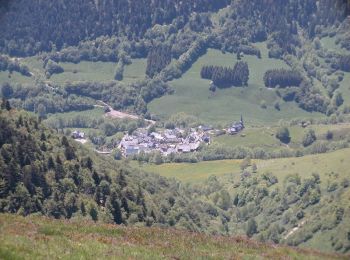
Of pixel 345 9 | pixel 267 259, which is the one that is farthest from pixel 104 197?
pixel 267 259

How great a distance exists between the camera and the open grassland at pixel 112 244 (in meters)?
28.8

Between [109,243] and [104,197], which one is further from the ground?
[109,243]

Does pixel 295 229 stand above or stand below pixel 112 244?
below

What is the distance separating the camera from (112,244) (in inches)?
1227

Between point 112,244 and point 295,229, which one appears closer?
point 112,244

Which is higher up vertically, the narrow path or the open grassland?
the open grassland

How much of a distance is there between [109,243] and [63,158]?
3355 inches

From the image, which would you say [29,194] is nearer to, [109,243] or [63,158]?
[63,158]

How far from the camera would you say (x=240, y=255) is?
33219 millimetres

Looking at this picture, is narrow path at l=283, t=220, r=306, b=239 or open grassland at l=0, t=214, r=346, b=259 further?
narrow path at l=283, t=220, r=306, b=239

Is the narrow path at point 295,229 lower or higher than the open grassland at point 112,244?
lower

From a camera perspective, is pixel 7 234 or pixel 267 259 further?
pixel 267 259

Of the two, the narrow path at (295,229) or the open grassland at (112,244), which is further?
the narrow path at (295,229)

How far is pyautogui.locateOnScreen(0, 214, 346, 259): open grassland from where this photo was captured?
2877 centimetres
